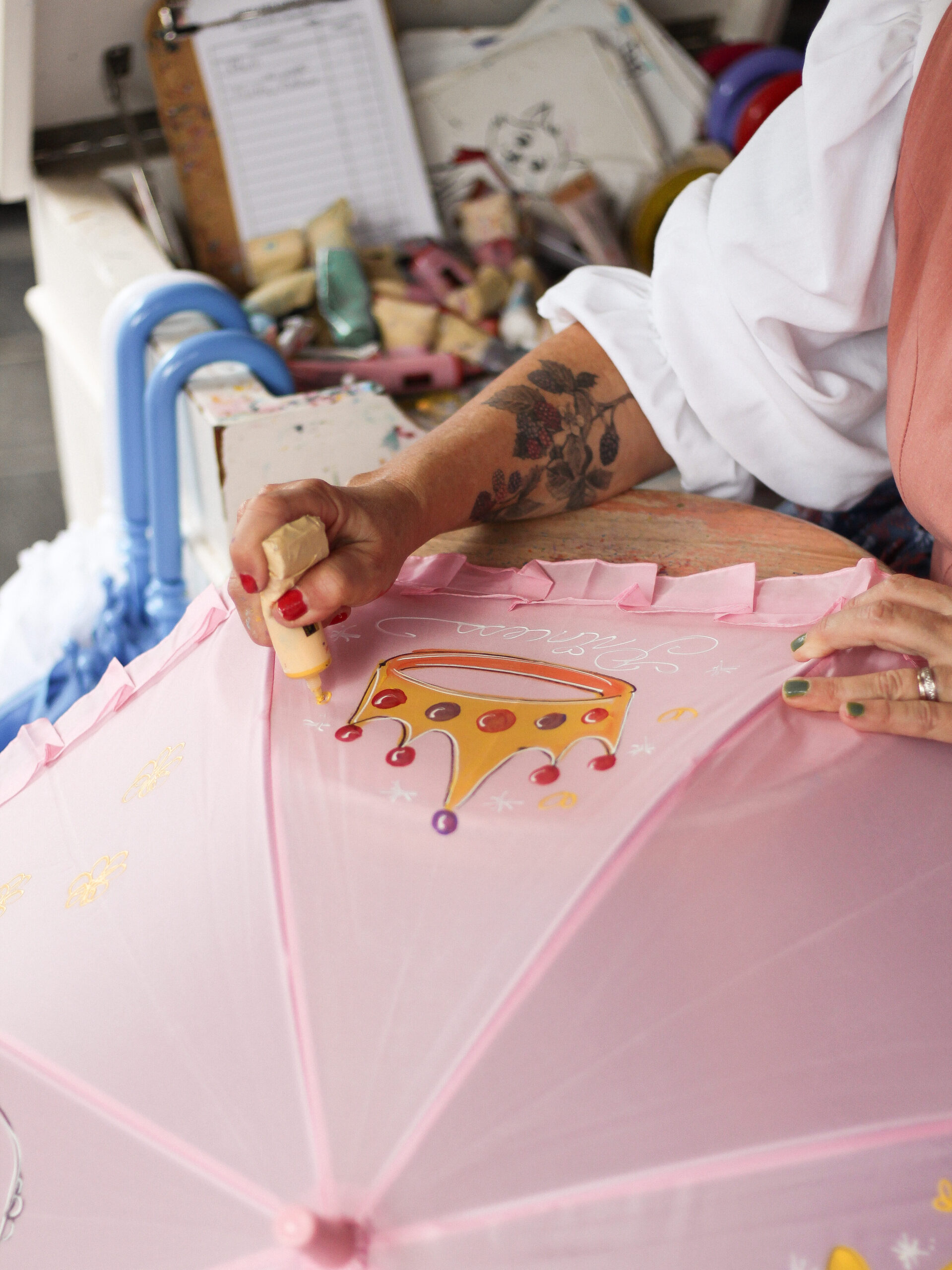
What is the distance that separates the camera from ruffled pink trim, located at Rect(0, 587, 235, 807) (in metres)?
0.87

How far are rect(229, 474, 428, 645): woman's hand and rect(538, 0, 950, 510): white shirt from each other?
13.1 inches

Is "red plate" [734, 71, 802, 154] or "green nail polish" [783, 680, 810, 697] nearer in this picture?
"green nail polish" [783, 680, 810, 697]

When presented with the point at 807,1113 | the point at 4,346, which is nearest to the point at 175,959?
the point at 807,1113

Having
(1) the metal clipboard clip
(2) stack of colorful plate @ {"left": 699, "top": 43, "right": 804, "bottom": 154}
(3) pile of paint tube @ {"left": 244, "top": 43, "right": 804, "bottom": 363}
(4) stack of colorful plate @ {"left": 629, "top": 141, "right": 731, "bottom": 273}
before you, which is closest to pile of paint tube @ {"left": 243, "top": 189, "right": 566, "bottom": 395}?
(3) pile of paint tube @ {"left": 244, "top": 43, "right": 804, "bottom": 363}

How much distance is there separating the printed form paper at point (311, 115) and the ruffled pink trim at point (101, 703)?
155cm

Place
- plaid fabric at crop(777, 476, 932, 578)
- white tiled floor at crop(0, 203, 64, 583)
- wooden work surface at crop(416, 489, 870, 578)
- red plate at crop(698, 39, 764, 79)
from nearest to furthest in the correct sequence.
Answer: wooden work surface at crop(416, 489, 870, 578), plaid fabric at crop(777, 476, 932, 578), red plate at crop(698, 39, 764, 79), white tiled floor at crop(0, 203, 64, 583)

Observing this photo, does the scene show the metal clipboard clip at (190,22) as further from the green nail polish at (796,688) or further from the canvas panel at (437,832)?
the green nail polish at (796,688)

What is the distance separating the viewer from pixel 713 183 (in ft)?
3.65

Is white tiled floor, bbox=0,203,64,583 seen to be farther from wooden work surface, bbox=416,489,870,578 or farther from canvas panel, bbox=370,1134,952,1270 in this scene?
canvas panel, bbox=370,1134,952,1270

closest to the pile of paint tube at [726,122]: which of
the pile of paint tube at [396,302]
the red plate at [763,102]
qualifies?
the red plate at [763,102]

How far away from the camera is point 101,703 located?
89cm

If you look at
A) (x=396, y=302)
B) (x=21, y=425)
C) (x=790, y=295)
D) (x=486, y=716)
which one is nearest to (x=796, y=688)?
(x=486, y=716)

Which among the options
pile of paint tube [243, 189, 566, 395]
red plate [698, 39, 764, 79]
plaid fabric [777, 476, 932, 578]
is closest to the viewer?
→ plaid fabric [777, 476, 932, 578]

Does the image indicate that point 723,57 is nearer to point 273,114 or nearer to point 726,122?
point 726,122
